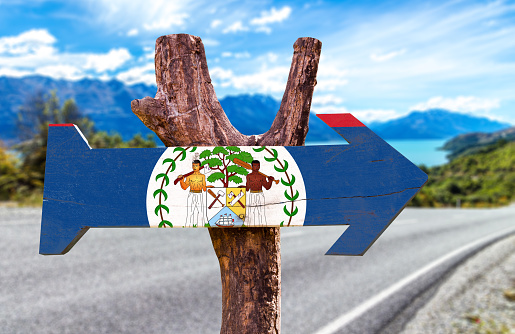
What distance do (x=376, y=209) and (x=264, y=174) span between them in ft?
1.39

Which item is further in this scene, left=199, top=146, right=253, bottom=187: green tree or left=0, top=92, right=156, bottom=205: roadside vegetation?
left=0, top=92, right=156, bottom=205: roadside vegetation

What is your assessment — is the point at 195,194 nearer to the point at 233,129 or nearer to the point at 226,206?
the point at 226,206

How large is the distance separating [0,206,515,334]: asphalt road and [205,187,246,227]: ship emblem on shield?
323 cm

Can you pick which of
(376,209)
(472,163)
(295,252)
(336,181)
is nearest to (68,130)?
(336,181)

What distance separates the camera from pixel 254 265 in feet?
4.11

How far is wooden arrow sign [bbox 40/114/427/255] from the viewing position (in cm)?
119

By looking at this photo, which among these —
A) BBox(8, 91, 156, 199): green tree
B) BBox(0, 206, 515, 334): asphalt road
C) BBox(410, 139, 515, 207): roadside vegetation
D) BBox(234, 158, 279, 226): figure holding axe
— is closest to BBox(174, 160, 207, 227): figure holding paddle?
BBox(234, 158, 279, 226): figure holding axe

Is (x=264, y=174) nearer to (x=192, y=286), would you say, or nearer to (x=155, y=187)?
(x=155, y=187)

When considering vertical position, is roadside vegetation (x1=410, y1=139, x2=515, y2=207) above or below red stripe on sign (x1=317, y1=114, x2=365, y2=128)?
above

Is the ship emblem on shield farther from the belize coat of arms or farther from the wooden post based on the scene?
the wooden post

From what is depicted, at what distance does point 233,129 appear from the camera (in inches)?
54.9

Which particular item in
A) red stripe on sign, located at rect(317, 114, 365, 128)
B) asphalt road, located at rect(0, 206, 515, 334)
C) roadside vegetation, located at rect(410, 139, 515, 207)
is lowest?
asphalt road, located at rect(0, 206, 515, 334)

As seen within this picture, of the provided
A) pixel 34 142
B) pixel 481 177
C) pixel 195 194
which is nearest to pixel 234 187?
pixel 195 194

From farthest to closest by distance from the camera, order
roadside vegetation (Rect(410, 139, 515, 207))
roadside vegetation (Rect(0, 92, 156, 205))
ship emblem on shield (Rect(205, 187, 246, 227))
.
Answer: roadside vegetation (Rect(410, 139, 515, 207)), roadside vegetation (Rect(0, 92, 156, 205)), ship emblem on shield (Rect(205, 187, 246, 227))
